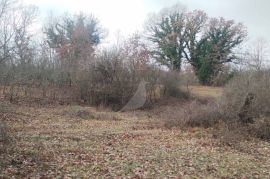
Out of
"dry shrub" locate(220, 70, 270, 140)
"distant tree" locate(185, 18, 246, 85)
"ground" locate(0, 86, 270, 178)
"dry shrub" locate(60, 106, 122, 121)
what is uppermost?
"distant tree" locate(185, 18, 246, 85)

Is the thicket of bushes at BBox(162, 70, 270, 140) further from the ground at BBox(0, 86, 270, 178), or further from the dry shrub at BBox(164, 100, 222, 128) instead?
the ground at BBox(0, 86, 270, 178)

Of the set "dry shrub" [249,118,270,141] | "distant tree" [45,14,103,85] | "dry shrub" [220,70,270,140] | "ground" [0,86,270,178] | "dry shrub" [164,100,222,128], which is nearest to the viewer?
"ground" [0,86,270,178]

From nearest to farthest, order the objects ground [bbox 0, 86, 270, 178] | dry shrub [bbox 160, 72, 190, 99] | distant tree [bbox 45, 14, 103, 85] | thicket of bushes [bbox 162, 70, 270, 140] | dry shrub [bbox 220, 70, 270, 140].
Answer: ground [bbox 0, 86, 270, 178] → dry shrub [bbox 220, 70, 270, 140] → thicket of bushes [bbox 162, 70, 270, 140] → dry shrub [bbox 160, 72, 190, 99] → distant tree [bbox 45, 14, 103, 85]

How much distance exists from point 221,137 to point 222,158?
414 cm

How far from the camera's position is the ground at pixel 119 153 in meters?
10.6

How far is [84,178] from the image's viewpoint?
9.83 metres

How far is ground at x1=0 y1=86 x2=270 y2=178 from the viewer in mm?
10578

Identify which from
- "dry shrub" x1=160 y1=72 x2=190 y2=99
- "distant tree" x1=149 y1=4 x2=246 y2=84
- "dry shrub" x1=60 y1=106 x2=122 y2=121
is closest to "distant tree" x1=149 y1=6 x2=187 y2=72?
"distant tree" x1=149 y1=4 x2=246 y2=84

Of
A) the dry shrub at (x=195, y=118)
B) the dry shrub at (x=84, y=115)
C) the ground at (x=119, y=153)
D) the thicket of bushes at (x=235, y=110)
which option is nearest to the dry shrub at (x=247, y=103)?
the thicket of bushes at (x=235, y=110)

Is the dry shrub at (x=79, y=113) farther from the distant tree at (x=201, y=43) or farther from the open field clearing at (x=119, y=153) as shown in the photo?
the distant tree at (x=201, y=43)

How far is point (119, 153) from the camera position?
1308 centimetres

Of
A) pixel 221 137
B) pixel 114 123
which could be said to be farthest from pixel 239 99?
pixel 114 123

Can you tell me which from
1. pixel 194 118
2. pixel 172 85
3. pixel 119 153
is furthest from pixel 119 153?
pixel 172 85

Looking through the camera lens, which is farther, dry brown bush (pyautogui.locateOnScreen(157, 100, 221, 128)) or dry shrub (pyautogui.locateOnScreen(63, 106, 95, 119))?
dry shrub (pyautogui.locateOnScreen(63, 106, 95, 119))
